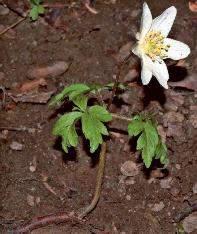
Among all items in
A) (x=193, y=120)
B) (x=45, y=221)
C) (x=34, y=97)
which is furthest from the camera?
(x=34, y=97)

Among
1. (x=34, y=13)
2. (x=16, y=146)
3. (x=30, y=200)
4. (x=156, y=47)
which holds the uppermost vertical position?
(x=156, y=47)

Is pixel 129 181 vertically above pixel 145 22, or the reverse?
pixel 145 22

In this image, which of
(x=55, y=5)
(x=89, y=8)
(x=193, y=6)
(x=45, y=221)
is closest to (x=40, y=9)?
(x=55, y=5)

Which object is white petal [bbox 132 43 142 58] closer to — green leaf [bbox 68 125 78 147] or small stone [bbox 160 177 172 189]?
green leaf [bbox 68 125 78 147]

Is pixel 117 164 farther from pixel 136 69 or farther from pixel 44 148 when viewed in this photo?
pixel 136 69

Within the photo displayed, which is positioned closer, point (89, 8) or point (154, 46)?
point (154, 46)

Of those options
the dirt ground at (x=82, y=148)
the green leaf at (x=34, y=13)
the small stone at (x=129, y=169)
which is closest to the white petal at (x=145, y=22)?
the dirt ground at (x=82, y=148)

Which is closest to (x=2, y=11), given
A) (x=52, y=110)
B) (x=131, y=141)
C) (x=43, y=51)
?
(x=43, y=51)

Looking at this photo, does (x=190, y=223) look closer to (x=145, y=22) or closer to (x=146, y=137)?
(x=146, y=137)
